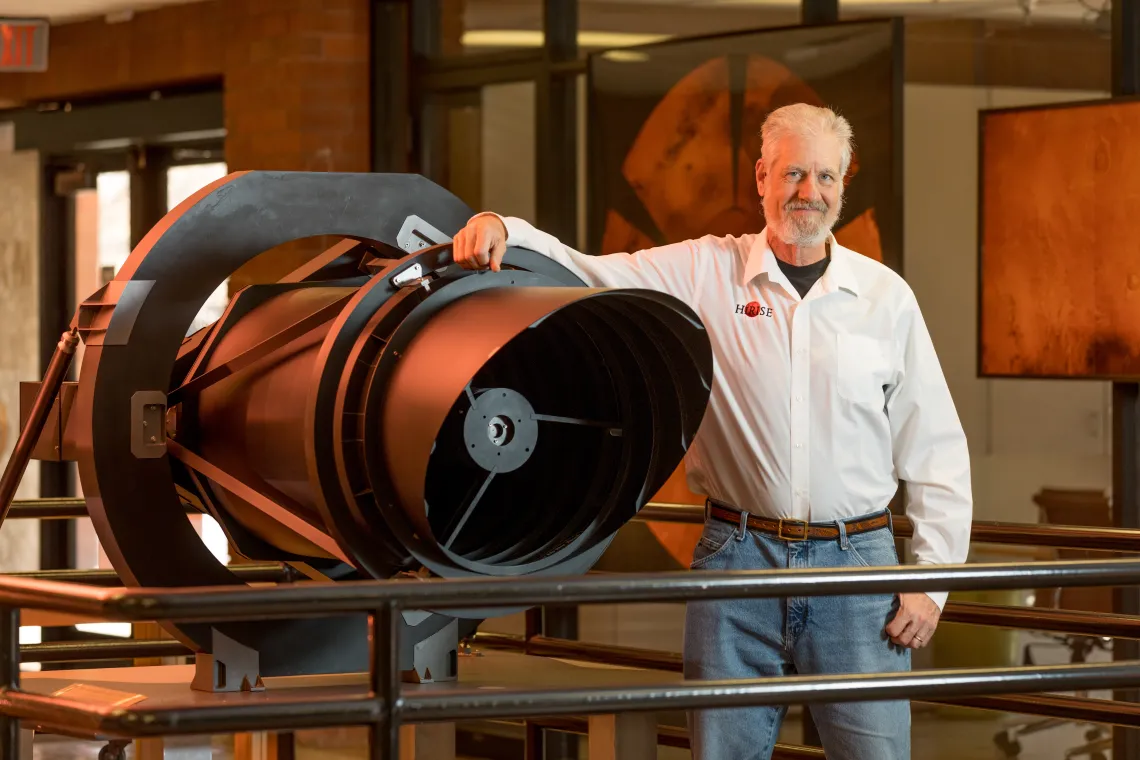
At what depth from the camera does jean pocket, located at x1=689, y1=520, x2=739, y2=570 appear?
9.88 ft

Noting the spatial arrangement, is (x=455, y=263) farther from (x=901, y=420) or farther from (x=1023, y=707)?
(x=1023, y=707)

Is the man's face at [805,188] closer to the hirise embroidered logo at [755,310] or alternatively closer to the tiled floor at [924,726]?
the hirise embroidered logo at [755,310]

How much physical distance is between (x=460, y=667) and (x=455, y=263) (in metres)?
0.76

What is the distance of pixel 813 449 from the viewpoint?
118 inches

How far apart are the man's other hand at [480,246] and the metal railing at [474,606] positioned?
57 centimetres

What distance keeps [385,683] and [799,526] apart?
0.86 meters

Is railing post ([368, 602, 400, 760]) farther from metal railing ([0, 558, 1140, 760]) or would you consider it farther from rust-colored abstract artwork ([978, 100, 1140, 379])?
rust-colored abstract artwork ([978, 100, 1140, 379])

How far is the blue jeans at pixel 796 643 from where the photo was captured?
9.70 ft

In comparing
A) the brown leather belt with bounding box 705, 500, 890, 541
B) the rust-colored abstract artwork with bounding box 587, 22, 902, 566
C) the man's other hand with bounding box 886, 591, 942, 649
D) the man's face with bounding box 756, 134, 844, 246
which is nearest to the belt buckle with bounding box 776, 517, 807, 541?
the brown leather belt with bounding box 705, 500, 890, 541

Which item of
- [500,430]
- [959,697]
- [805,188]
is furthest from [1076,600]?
[500,430]

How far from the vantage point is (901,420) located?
3.08 meters

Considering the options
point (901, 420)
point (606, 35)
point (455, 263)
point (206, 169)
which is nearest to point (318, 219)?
point (455, 263)

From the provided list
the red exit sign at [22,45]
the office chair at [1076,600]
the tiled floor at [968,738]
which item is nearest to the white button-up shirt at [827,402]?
the office chair at [1076,600]

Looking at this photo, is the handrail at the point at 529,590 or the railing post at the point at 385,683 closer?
the handrail at the point at 529,590
